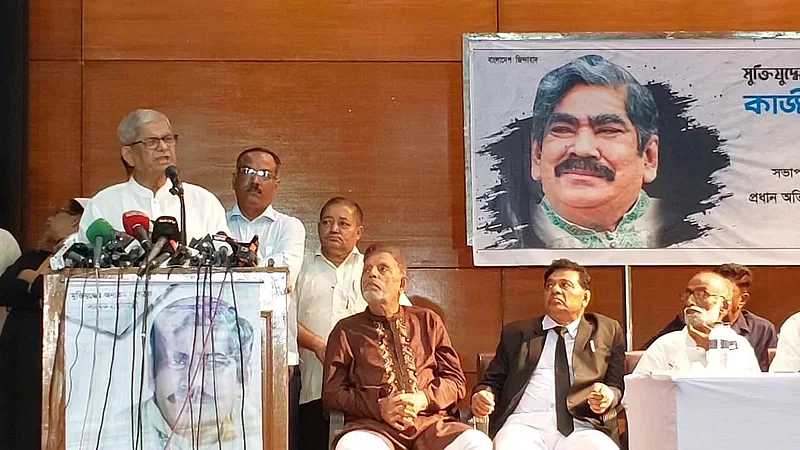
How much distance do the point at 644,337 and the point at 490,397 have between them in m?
1.74

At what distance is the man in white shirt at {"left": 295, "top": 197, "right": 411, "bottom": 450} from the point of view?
13.5 feet

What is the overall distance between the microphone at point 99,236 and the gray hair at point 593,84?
8.14ft

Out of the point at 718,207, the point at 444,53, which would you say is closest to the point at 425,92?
the point at 444,53

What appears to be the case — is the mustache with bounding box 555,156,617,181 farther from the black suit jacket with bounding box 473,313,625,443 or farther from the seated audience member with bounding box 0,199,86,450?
the seated audience member with bounding box 0,199,86,450

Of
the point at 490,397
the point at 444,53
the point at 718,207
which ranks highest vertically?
the point at 444,53

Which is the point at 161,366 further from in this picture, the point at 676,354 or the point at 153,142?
the point at 676,354

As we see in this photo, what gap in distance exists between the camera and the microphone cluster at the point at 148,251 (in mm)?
2666

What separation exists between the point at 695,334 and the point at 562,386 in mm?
500

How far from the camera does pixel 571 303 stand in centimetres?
370

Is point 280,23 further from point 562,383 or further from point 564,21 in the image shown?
point 562,383

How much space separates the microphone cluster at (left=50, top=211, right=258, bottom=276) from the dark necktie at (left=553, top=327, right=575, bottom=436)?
4.40 feet

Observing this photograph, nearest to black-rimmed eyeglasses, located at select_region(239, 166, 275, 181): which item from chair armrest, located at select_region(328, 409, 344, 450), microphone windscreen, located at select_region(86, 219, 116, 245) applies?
chair armrest, located at select_region(328, 409, 344, 450)

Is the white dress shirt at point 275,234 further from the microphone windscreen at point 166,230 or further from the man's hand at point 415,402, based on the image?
the microphone windscreen at point 166,230

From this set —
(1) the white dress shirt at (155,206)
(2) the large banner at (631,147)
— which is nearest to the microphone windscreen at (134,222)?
(1) the white dress shirt at (155,206)
